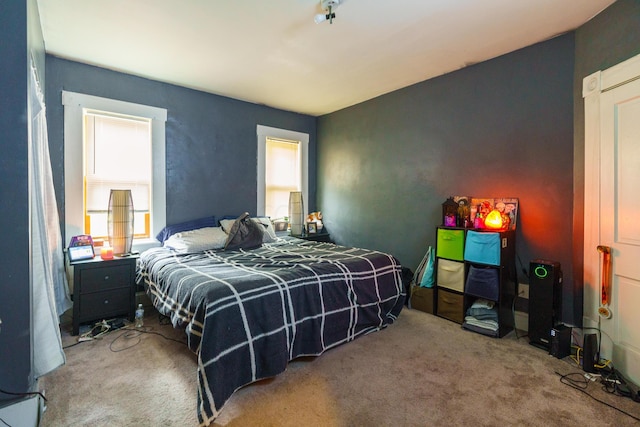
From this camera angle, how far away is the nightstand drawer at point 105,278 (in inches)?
102

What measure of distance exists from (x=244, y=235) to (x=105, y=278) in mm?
1301

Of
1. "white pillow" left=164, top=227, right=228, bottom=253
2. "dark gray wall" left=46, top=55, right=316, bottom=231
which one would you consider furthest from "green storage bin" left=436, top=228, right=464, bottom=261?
"dark gray wall" left=46, top=55, right=316, bottom=231

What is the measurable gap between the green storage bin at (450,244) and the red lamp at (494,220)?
242 mm

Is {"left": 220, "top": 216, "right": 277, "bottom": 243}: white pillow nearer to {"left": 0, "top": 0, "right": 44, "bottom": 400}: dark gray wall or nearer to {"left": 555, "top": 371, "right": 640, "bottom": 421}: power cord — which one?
{"left": 0, "top": 0, "right": 44, "bottom": 400}: dark gray wall

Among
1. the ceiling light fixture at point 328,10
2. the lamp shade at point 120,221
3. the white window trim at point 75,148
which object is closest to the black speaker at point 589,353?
the ceiling light fixture at point 328,10

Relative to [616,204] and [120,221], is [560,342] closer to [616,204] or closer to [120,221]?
[616,204]

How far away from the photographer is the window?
3.04 m

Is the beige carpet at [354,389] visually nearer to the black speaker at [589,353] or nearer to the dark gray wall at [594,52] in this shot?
the black speaker at [589,353]

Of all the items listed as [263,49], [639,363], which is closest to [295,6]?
[263,49]

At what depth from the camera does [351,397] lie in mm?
1772

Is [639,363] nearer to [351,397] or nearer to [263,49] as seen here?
A: [351,397]

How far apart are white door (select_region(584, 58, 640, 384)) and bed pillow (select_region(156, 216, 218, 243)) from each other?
3.73 meters

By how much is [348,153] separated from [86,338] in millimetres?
3612

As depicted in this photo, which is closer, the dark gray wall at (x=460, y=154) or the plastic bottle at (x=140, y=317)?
the dark gray wall at (x=460, y=154)
